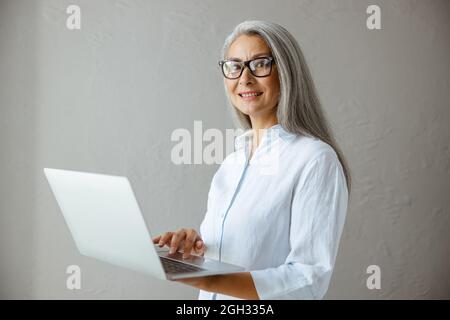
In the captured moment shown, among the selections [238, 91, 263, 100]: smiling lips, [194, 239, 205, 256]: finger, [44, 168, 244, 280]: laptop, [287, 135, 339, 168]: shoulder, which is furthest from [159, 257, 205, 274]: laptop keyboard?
[238, 91, 263, 100]: smiling lips

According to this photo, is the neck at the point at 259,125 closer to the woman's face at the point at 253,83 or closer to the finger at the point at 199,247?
the woman's face at the point at 253,83

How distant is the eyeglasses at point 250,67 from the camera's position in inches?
55.8

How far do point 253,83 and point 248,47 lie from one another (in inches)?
3.7

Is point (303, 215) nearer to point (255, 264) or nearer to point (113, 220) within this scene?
point (255, 264)

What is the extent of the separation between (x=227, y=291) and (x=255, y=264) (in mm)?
137

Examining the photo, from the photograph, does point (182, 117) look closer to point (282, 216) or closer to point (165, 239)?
point (165, 239)

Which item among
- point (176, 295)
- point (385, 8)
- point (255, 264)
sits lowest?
point (176, 295)

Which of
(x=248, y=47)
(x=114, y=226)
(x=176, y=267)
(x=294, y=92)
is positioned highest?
(x=248, y=47)

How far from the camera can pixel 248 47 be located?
143 cm

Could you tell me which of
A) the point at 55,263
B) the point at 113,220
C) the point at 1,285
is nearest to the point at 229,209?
the point at 113,220

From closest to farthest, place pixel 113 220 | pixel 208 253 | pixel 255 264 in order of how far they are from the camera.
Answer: pixel 113 220 < pixel 255 264 < pixel 208 253

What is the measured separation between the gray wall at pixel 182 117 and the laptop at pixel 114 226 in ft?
4.48

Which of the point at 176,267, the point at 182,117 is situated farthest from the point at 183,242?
the point at 182,117

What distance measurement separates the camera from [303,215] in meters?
1.27
